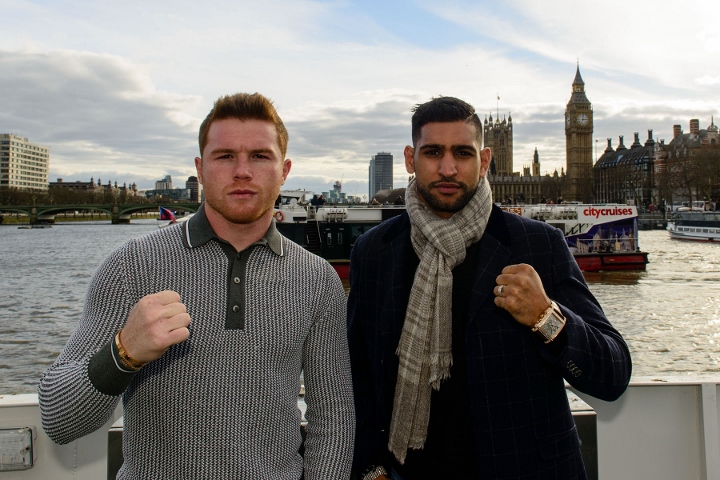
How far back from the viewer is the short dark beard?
82.8 inches

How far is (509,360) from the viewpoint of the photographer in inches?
76.5

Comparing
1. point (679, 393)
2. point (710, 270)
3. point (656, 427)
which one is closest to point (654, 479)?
point (656, 427)

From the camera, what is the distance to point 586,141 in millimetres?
114312

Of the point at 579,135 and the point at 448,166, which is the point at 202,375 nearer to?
the point at 448,166

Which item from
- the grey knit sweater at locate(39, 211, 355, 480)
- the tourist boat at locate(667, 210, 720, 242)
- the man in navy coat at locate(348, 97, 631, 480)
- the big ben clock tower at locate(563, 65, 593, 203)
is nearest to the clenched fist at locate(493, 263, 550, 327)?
the man in navy coat at locate(348, 97, 631, 480)

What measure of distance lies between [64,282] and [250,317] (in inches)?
1013

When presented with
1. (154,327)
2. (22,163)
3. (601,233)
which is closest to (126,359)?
(154,327)

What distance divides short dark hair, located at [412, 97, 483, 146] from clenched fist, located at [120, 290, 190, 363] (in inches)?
44.9

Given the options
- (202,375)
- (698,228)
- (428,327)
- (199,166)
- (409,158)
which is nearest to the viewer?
(202,375)

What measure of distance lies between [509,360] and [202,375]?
3.25 ft

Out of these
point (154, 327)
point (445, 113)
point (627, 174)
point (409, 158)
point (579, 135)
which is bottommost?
point (154, 327)

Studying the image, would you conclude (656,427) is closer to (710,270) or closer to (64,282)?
(64,282)

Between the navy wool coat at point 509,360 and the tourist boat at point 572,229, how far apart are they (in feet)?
66.2

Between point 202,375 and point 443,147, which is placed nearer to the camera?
point 202,375
